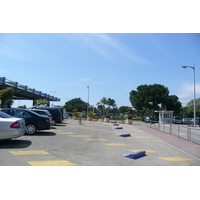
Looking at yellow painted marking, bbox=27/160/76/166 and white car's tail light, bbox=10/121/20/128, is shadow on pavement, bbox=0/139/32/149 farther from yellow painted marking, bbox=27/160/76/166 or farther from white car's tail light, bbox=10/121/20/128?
yellow painted marking, bbox=27/160/76/166

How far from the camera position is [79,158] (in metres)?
7.11

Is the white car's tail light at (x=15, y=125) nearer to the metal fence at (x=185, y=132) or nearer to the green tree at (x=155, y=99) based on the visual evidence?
the metal fence at (x=185, y=132)

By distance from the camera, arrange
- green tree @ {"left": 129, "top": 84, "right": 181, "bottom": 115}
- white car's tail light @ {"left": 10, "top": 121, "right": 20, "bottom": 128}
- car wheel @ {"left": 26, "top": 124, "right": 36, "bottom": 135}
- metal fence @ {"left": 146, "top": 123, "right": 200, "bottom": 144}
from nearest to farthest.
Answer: white car's tail light @ {"left": 10, "top": 121, "right": 20, "bottom": 128} → metal fence @ {"left": 146, "top": 123, "right": 200, "bottom": 144} → car wheel @ {"left": 26, "top": 124, "right": 36, "bottom": 135} → green tree @ {"left": 129, "top": 84, "right": 181, "bottom": 115}

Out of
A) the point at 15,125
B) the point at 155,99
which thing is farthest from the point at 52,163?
the point at 155,99

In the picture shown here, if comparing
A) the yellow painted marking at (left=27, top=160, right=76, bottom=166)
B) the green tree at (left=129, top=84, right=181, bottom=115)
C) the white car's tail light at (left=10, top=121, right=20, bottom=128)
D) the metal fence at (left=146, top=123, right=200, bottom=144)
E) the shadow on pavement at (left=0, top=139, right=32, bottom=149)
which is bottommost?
the yellow painted marking at (left=27, top=160, right=76, bottom=166)

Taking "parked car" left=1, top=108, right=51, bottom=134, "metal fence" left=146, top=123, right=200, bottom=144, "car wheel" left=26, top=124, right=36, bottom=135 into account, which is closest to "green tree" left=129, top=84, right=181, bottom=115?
"metal fence" left=146, top=123, right=200, bottom=144

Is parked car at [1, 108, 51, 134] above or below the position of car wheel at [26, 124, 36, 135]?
above

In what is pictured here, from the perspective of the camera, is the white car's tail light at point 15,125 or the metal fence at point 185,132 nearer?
the white car's tail light at point 15,125

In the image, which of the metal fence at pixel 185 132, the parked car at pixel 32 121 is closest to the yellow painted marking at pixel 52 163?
the parked car at pixel 32 121

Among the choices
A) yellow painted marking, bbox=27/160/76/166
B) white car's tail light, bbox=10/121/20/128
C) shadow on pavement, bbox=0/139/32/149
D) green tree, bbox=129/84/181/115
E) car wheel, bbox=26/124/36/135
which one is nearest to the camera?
yellow painted marking, bbox=27/160/76/166

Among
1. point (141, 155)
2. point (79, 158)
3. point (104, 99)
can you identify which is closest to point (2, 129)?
point (79, 158)

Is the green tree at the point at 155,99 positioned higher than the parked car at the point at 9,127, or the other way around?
the green tree at the point at 155,99

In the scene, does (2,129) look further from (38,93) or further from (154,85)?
(154,85)

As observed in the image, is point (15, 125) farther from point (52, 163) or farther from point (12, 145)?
point (52, 163)
